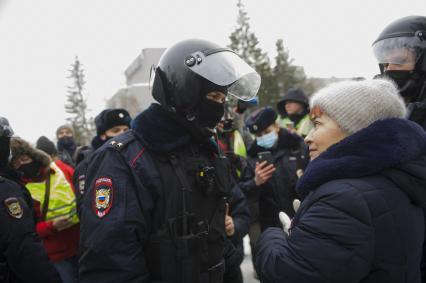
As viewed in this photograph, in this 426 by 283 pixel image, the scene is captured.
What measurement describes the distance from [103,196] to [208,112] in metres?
0.75

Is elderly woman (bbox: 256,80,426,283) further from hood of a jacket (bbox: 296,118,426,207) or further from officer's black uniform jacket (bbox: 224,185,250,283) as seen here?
officer's black uniform jacket (bbox: 224,185,250,283)

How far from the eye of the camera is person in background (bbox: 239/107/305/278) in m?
3.99

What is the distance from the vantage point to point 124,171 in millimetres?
1661

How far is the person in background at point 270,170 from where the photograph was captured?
399 cm

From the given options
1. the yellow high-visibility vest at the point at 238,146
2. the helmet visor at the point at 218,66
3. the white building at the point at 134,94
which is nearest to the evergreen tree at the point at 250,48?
the white building at the point at 134,94

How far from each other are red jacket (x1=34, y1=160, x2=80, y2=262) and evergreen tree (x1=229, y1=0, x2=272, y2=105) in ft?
94.8

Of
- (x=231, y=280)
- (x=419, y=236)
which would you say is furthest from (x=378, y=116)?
(x=231, y=280)

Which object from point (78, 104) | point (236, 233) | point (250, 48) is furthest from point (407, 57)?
point (78, 104)

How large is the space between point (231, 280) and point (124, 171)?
1195 mm

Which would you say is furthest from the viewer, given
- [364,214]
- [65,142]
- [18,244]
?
[65,142]

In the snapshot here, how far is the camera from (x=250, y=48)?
104ft

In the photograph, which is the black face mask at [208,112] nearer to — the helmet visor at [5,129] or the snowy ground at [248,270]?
the helmet visor at [5,129]

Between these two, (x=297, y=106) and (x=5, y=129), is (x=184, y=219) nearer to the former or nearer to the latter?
(x=5, y=129)

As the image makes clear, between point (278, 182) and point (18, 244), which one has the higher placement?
point (18, 244)
